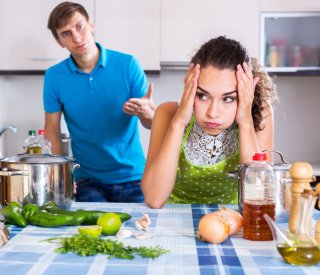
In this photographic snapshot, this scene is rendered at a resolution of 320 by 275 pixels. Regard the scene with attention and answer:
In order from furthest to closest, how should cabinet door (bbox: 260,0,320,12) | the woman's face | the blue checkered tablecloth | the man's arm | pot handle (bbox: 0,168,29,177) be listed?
cabinet door (bbox: 260,0,320,12), the man's arm, the woman's face, pot handle (bbox: 0,168,29,177), the blue checkered tablecloth

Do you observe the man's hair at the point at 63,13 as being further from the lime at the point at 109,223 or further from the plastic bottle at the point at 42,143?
the lime at the point at 109,223

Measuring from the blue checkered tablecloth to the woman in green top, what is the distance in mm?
338

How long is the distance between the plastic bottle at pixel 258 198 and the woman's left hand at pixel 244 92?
1.04 ft

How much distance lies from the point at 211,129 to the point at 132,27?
1798mm

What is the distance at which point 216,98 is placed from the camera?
145 centimetres

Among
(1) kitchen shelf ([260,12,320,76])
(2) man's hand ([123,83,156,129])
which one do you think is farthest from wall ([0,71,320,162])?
(2) man's hand ([123,83,156,129])

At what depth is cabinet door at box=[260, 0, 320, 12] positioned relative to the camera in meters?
3.18

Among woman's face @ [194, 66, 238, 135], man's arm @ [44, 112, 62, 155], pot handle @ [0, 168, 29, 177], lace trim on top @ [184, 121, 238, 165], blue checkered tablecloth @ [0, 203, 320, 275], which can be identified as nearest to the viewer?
blue checkered tablecloth @ [0, 203, 320, 275]

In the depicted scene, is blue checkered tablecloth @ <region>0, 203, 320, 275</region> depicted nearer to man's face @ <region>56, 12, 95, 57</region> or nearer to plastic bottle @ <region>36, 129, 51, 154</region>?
plastic bottle @ <region>36, 129, 51, 154</region>

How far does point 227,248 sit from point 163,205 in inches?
19.5

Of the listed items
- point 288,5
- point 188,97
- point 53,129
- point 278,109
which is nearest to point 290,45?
point 288,5

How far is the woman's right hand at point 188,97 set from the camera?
151cm

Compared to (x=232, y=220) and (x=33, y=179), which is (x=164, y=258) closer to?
(x=232, y=220)

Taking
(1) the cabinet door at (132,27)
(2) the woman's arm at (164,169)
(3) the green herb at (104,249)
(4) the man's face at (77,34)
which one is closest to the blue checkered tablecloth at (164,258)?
(3) the green herb at (104,249)
